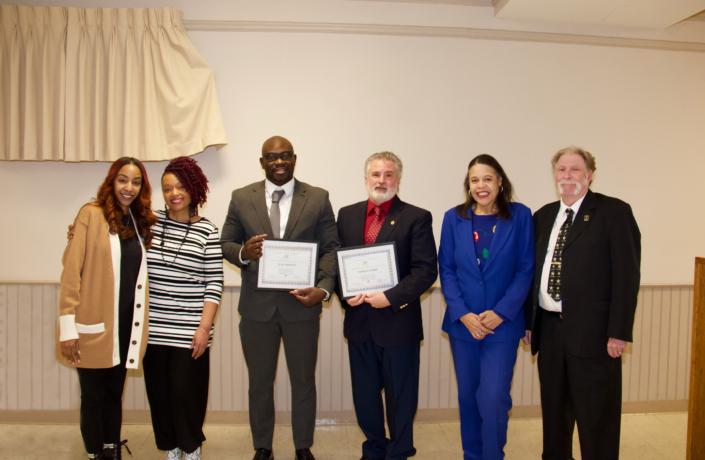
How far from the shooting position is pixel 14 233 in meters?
3.14

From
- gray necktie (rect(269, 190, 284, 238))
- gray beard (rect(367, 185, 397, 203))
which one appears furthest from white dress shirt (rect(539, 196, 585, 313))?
gray necktie (rect(269, 190, 284, 238))

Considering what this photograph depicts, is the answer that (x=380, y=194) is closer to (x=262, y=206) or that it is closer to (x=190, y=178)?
(x=262, y=206)

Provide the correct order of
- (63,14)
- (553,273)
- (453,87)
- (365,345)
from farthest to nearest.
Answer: (453,87), (63,14), (365,345), (553,273)

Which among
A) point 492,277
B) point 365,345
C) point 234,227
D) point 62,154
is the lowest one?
point 365,345

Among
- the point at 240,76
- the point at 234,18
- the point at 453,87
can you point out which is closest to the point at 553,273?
the point at 453,87

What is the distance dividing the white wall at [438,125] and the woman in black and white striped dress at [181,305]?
0.95m

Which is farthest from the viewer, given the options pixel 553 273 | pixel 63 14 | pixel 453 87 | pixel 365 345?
pixel 453 87

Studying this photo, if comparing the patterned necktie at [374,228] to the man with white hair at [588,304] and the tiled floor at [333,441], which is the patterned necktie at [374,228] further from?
the tiled floor at [333,441]

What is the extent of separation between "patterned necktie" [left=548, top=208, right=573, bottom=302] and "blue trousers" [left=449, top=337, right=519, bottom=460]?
346mm

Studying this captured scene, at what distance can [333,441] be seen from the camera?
115 inches

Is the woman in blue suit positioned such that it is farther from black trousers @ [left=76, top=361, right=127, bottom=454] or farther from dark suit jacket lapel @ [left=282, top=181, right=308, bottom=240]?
black trousers @ [left=76, top=361, right=127, bottom=454]

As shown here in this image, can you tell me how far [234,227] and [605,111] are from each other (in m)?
3.07

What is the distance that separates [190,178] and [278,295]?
0.80 meters

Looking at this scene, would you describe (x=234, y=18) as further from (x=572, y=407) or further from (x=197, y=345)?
(x=572, y=407)
